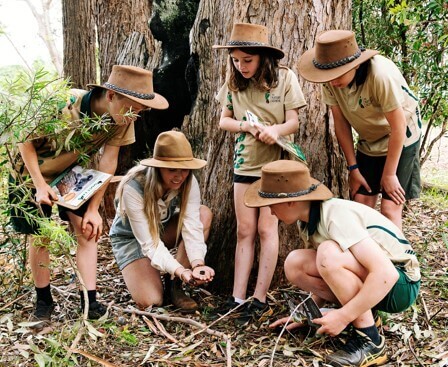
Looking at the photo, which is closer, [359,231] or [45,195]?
[359,231]

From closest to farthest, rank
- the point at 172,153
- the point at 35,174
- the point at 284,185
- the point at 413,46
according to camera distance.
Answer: the point at 284,185 < the point at 35,174 < the point at 172,153 < the point at 413,46

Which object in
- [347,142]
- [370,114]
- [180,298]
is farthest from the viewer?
[180,298]

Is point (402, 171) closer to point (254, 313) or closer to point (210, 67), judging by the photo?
point (254, 313)

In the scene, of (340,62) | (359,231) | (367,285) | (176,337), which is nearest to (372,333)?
(367,285)

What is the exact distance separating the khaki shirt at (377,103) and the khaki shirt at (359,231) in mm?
630

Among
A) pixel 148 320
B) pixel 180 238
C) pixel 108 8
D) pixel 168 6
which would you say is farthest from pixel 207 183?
pixel 108 8

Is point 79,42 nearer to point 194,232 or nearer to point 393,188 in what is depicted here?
point 194,232

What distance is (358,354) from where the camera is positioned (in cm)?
289

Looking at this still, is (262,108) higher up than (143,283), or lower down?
higher up

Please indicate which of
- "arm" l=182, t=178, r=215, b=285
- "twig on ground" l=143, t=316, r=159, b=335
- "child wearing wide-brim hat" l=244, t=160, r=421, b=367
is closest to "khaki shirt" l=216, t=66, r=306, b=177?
"arm" l=182, t=178, r=215, b=285

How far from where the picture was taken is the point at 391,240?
2.95 metres

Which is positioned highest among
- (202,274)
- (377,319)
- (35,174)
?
(35,174)

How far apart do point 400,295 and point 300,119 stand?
136 centimetres

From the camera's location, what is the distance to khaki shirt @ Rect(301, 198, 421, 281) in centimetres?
282
